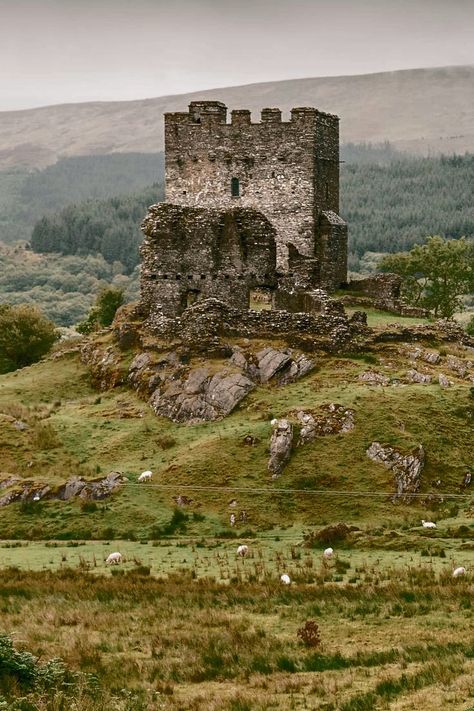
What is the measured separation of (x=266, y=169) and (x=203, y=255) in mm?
9034

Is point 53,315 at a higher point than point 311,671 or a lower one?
lower

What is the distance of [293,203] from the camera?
55156mm

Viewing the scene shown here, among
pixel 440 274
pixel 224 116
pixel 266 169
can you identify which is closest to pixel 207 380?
pixel 266 169

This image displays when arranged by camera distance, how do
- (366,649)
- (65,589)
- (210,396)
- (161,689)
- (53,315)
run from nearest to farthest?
(161,689), (366,649), (65,589), (210,396), (53,315)

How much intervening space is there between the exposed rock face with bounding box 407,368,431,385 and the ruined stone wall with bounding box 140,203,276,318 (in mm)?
8003

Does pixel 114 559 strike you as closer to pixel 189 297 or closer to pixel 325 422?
pixel 325 422

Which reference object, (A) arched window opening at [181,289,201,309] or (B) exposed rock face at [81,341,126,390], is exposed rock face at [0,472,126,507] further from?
(A) arched window opening at [181,289,201,309]

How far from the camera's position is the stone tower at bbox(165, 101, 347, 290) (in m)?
54.8

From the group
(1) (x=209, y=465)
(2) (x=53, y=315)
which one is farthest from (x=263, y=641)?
(2) (x=53, y=315)

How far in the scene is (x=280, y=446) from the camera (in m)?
37.9

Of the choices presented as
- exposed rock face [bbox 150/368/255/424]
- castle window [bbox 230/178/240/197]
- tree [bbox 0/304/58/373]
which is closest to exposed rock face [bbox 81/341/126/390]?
exposed rock face [bbox 150/368/255/424]

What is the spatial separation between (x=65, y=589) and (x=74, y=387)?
2180 centimetres

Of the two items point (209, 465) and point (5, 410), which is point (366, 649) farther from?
point (5, 410)

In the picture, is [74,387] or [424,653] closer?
[424,653]
